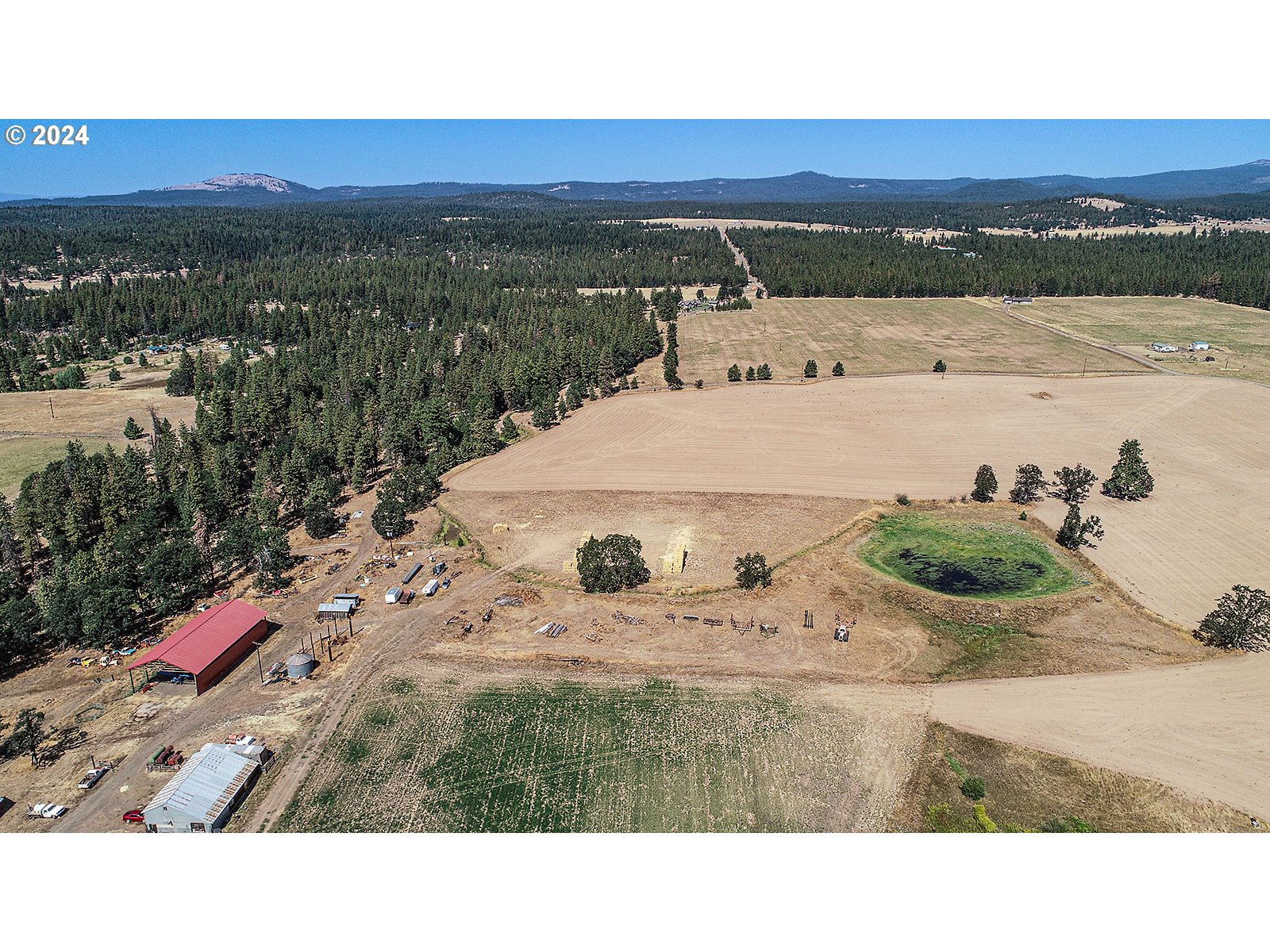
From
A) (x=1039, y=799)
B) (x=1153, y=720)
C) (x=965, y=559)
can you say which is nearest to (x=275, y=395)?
(x=965, y=559)

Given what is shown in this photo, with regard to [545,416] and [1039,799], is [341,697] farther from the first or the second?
[545,416]

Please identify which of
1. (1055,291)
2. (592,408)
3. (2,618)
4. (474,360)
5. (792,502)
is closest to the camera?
(2,618)

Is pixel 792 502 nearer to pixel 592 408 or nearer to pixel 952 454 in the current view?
pixel 952 454

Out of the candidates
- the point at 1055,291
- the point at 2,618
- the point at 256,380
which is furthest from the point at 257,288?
the point at 1055,291

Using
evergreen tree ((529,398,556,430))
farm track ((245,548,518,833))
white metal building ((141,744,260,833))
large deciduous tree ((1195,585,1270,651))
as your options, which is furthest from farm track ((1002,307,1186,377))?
white metal building ((141,744,260,833))

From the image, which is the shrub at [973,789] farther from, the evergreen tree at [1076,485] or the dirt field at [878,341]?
the dirt field at [878,341]

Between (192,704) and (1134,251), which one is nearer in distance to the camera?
(192,704)
